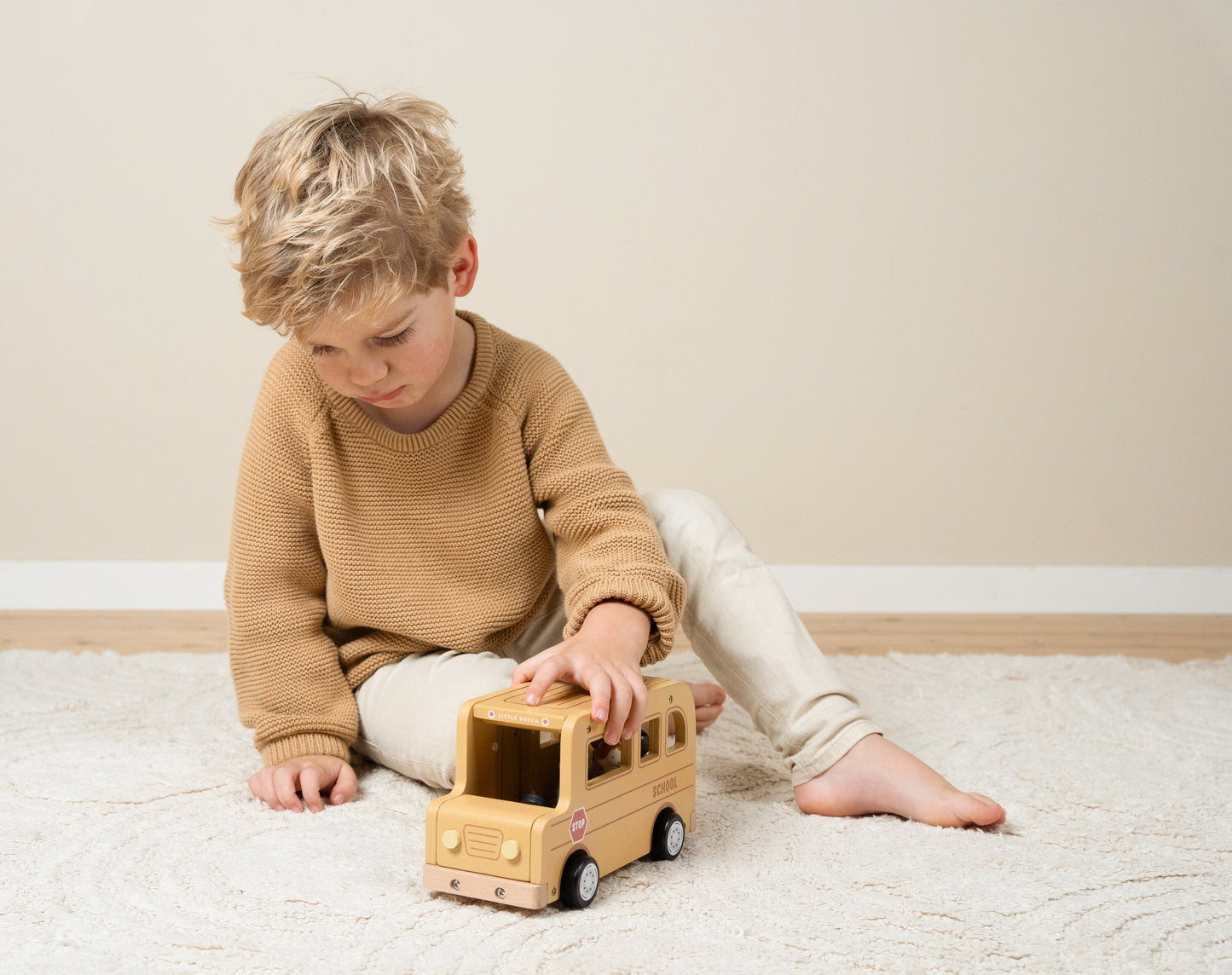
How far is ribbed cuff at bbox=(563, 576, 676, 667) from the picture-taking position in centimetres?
85

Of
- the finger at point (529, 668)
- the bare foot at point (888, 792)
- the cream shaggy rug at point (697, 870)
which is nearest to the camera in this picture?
the cream shaggy rug at point (697, 870)

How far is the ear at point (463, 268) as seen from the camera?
0.94 metres

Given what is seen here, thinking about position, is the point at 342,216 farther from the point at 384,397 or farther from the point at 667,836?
the point at 667,836

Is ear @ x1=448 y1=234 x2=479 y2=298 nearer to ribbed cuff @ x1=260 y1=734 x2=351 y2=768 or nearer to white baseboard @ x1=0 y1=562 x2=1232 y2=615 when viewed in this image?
ribbed cuff @ x1=260 y1=734 x2=351 y2=768

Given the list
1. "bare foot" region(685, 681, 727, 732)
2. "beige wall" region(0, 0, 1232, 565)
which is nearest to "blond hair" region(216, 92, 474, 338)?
"bare foot" region(685, 681, 727, 732)

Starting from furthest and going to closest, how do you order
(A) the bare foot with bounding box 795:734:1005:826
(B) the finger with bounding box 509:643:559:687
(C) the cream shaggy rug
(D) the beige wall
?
(D) the beige wall < (A) the bare foot with bounding box 795:734:1005:826 < (B) the finger with bounding box 509:643:559:687 < (C) the cream shaggy rug

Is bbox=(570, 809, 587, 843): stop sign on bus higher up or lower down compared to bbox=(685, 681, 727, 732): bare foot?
higher up

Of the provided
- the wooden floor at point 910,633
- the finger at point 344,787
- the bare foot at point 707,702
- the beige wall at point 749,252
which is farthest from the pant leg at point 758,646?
the beige wall at point 749,252

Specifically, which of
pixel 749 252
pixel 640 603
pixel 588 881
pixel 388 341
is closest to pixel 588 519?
pixel 640 603

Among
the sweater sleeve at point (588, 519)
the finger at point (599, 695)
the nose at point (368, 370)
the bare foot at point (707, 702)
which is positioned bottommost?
the bare foot at point (707, 702)

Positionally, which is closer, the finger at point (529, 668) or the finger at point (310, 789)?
the finger at point (529, 668)

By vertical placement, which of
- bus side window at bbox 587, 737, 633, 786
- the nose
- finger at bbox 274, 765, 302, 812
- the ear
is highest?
the ear

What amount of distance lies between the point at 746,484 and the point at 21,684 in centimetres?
117

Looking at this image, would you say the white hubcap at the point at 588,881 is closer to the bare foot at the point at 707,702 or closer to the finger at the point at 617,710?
the finger at the point at 617,710
